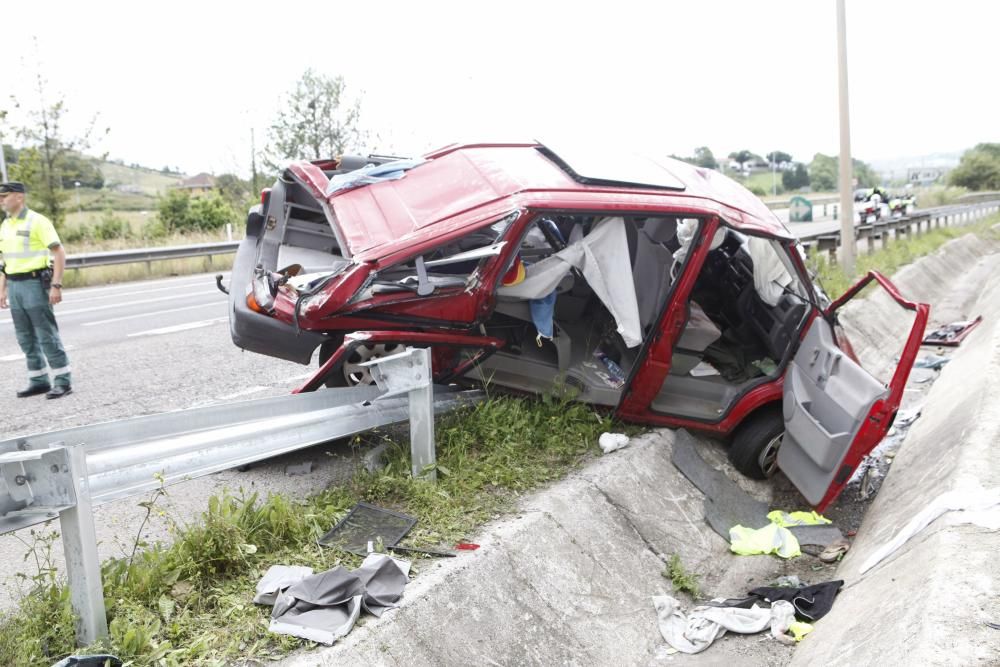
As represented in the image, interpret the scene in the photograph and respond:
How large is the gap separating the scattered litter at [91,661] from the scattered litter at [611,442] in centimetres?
292

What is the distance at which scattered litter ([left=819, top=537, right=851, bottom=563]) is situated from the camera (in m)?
4.68

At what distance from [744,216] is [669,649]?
2.57 metres

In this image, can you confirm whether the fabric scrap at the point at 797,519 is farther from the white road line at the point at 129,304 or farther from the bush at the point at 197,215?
the bush at the point at 197,215

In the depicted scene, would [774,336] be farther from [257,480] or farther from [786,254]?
[257,480]

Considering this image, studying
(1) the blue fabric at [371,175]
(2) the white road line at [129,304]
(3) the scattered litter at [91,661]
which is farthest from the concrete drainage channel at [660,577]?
(2) the white road line at [129,304]

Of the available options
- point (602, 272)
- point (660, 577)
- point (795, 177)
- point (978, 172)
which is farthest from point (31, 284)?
point (795, 177)

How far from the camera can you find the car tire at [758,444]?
529 centimetres

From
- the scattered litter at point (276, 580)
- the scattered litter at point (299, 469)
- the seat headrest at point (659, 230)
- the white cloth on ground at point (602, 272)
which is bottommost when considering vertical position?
the scattered litter at point (299, 469)

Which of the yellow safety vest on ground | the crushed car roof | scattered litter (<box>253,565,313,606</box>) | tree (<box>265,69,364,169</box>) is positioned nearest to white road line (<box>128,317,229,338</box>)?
the yellow safety vest on ground

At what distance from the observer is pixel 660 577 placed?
14.1 ft

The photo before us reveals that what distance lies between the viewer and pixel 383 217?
4.56 metres

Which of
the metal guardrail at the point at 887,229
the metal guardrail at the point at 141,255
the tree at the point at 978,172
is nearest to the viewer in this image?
the metal guardrail at the point at 887,229

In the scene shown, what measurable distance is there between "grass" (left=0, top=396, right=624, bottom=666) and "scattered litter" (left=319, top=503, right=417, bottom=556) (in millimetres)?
48

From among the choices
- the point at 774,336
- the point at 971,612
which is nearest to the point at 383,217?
the point at 774,336
